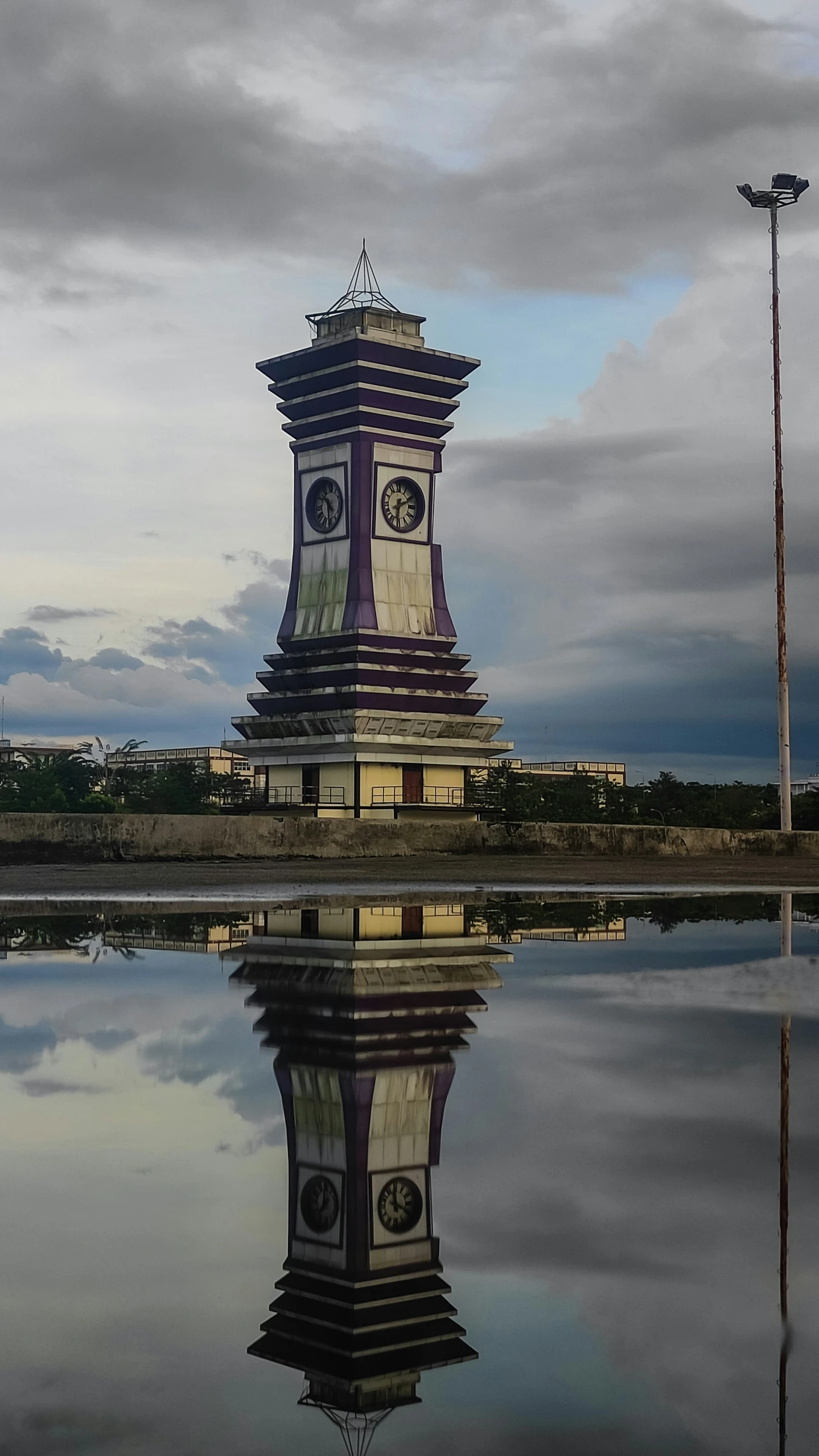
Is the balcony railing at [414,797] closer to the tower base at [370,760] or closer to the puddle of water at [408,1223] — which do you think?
the tower base at [370,760]

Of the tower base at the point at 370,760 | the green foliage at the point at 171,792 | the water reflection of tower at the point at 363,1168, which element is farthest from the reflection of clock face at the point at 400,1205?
the green foliage at the point at 171,792

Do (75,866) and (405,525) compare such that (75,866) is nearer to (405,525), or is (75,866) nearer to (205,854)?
(205,854)

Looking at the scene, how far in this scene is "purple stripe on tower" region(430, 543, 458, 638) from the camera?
6278 cm

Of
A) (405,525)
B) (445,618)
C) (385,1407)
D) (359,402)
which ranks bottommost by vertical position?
(385,1407)

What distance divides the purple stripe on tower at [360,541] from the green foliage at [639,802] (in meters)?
10.5

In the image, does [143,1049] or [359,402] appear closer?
[143,1049]

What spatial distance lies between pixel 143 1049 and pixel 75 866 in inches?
641

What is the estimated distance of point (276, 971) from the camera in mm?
7699

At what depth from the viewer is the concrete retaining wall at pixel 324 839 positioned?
2205 centimetres

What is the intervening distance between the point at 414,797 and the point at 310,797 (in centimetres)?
441

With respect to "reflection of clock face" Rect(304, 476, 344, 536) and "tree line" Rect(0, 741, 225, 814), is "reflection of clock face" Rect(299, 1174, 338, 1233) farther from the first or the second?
"tree line" Rect(0, 741, 225, 814)

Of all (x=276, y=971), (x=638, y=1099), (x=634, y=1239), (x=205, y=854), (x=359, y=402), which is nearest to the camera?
(x=634, y=1239)

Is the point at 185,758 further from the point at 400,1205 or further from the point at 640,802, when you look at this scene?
the point at 400,1205

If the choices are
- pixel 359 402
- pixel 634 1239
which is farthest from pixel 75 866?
pixel 359 402
